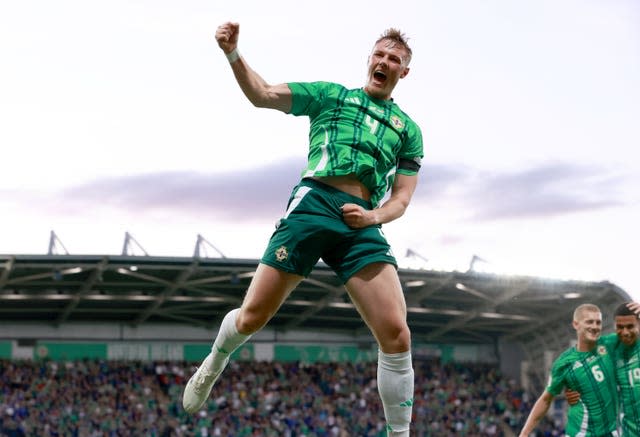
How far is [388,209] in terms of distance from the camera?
643cm

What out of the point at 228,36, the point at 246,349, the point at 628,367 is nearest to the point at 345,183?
the point at 228,36

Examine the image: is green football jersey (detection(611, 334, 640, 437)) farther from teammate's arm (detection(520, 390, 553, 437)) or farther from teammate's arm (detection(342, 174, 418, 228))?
teammate's arm (detection(342, 174, 418, 228))

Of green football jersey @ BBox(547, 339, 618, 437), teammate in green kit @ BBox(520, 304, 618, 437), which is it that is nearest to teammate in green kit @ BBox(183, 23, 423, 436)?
teammate in green kit @ BBox(520, 304, 618, 437)

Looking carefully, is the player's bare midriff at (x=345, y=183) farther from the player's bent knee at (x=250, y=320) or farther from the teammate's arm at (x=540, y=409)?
the teammate's arm at (x=540, y=409)

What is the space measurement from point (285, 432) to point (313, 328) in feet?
27.1

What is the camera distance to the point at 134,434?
37.0 m

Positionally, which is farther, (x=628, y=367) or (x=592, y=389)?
(x=592, y=389)

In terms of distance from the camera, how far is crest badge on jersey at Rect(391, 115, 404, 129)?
651cm

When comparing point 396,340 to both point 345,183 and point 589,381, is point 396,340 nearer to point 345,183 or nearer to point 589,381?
point 345,183

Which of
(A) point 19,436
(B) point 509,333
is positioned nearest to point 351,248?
(A) point 19,436

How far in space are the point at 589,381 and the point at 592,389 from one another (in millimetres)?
90

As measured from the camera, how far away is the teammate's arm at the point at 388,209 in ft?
20.2

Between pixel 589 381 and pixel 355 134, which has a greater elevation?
pixel 355 134

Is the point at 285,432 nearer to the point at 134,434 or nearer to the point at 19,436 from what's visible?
the point at 134,434
